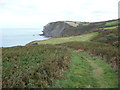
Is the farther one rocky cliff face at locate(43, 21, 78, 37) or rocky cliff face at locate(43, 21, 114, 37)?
rocky cliff face at locate(43, 21, 78, 37)

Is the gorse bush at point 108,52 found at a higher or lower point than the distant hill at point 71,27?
lower

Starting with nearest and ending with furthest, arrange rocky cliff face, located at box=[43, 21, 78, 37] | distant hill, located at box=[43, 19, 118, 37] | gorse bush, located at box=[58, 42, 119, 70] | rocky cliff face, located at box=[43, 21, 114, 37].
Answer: gorse bush, located at box=[58, 42, 119, 70], distant hill, located at box=[43, 19, 118, 37], rocky cliff face, located at box=[43, 21, 114, 37], rocky cliff face, located at box=[43, 21, 78, 37]

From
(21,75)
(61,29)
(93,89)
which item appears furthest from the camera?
(61,29)

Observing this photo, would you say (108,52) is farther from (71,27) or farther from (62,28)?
(62,28)

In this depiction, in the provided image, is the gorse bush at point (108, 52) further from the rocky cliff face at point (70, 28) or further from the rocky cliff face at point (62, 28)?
the rocky cliff face at point (62, 28)

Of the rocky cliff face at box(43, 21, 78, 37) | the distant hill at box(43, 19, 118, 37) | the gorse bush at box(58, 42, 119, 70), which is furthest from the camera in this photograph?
the rocky cliff face at box(43, 21, 78, 37)

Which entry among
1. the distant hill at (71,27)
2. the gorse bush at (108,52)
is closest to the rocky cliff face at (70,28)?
the distant hill at (71,27)

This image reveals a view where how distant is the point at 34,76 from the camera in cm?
977

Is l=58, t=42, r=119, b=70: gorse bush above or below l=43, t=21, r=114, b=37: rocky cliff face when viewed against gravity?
below

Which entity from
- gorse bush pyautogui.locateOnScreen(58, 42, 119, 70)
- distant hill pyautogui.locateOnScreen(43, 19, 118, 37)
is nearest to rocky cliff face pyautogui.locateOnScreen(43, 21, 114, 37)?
distant hill pyautogui.locateOnScreen(43, 19, 118, 37)

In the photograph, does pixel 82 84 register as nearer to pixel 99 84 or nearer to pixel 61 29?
pixel 99 84

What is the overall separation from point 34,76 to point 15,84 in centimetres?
141

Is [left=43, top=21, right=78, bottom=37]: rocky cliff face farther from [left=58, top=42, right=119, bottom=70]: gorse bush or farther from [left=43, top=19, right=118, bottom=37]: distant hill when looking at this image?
[left=58, top=42, right=119, bottom=70]: gorse bush

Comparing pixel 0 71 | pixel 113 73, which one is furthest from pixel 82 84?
pixel 0 71
